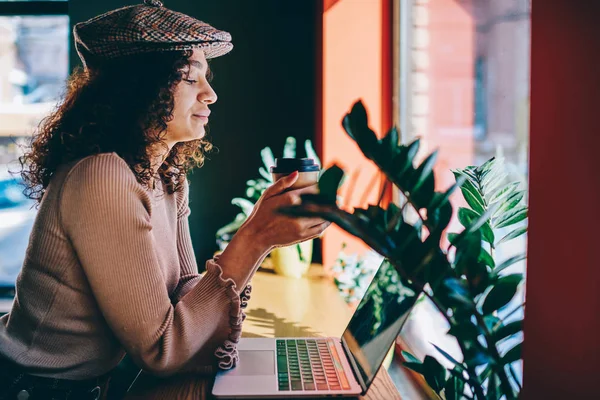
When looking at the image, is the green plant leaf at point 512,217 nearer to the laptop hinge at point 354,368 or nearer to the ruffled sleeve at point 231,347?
the laptop hinge at point 354,368

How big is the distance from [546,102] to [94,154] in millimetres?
760

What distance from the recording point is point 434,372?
80 cm

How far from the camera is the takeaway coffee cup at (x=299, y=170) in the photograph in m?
1.05

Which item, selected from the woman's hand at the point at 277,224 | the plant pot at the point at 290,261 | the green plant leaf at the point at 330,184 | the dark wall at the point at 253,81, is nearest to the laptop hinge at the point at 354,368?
the woman's hand at the point at 277,224

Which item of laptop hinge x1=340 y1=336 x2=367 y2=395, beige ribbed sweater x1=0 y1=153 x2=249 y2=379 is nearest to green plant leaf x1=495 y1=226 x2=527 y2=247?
laptop hinge x1=340 y1=336 x2=367 y2=395

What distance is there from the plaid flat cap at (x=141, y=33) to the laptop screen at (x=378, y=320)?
1.86ft

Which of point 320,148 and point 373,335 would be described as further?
point 320,148

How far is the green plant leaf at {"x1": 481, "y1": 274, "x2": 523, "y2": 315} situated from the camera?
26.0 inches

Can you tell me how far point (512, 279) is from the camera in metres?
0.66

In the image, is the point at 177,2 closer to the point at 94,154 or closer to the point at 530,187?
the point at 94,154

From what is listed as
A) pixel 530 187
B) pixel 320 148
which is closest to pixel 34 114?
pixel 320 148

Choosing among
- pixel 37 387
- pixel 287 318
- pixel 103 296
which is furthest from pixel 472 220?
pixel 287 318

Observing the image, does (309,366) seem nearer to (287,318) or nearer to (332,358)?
(332,358)

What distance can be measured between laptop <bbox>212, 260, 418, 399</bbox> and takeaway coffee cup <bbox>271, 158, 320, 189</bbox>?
211 millimetres
